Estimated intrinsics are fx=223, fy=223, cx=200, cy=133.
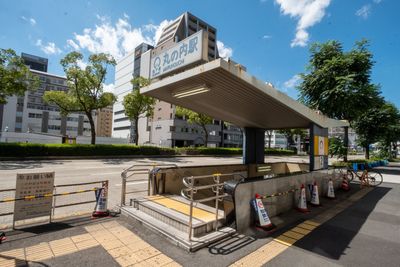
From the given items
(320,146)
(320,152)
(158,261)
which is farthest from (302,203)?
(158,261)

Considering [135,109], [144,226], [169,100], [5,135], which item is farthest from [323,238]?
[5,135]

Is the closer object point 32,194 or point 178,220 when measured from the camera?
point 178,220

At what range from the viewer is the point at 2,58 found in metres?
18.0

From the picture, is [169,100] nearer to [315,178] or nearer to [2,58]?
[315,178]

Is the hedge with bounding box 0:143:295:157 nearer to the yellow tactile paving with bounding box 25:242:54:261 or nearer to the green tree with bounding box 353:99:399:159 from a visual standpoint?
the yellow tactile paving with bounding box 25:242:54:261

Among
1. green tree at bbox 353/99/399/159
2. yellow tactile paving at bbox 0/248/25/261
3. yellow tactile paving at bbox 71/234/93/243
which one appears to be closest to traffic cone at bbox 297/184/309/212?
yellow tactile paving at bbox 71/234/93/243

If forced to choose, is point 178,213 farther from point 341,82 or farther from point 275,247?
point 341,82

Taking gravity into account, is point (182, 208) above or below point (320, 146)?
below

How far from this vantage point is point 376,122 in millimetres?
24562

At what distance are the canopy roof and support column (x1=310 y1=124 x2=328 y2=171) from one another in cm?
34

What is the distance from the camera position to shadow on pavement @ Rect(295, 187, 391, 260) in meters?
4.48

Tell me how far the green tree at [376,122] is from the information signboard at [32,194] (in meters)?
27.9

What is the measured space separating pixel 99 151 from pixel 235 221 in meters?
21.6

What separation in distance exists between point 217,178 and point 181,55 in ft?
11.5
